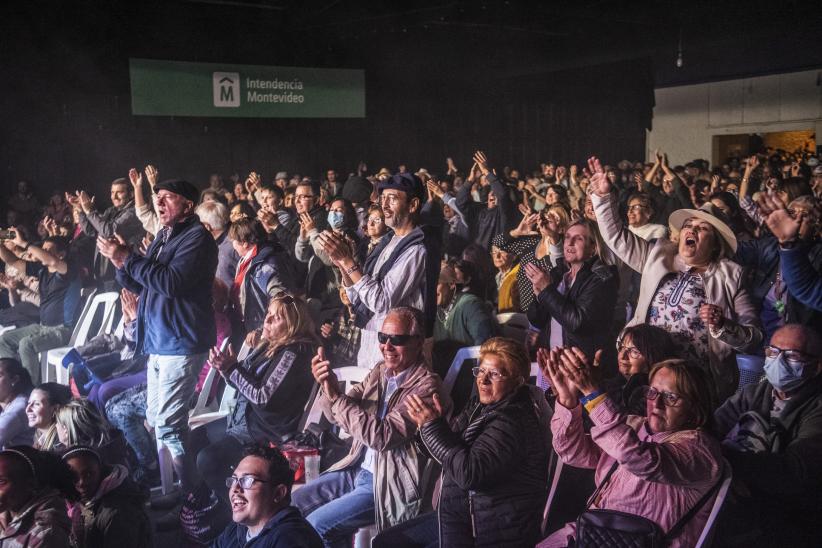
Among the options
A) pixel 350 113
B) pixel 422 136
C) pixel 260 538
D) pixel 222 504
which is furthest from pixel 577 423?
pixel 422 136

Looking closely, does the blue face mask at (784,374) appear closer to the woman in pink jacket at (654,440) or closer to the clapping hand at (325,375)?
the woman in pink jacket at (654,440)

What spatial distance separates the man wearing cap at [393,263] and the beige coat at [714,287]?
97 centimetres

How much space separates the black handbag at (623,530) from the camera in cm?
203

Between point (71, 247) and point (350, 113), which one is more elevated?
point (350, 113)

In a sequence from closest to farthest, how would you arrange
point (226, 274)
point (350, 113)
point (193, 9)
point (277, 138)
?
point (226, 274), point (193, 9), point (350, 113), point (277, 138)

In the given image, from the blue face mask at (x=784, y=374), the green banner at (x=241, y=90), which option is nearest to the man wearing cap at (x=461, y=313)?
the blue face mask at (x=784, y=374)

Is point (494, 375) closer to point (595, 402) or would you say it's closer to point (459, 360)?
point (595, 402)

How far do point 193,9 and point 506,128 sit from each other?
7277 mm

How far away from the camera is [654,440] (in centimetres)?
215

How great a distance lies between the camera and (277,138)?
13.3m

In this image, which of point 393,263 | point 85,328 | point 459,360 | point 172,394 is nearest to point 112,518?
point 172,394

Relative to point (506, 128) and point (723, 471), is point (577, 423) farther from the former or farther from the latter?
point (506, 128)

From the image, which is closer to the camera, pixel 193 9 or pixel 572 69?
pixel 193 9

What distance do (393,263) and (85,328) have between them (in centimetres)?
328
